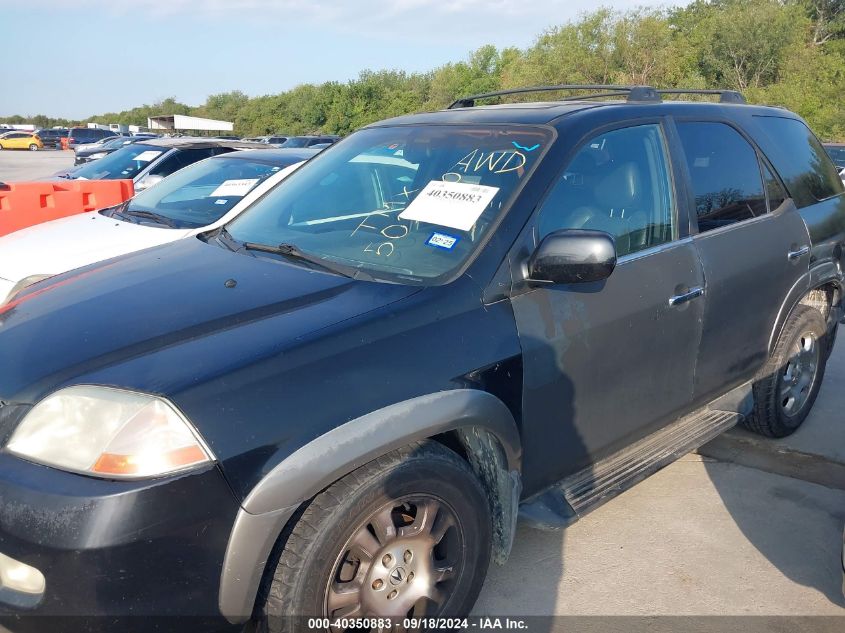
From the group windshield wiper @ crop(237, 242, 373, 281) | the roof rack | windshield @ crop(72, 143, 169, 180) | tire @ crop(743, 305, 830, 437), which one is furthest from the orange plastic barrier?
tire @ crop(743, 305, 830, 437)

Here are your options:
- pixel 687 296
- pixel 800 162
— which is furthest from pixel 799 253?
pixel 687 296

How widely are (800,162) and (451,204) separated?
2517 mm

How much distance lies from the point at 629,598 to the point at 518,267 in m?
1.41

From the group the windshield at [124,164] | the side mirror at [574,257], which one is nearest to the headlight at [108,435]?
the side mirror at [574,257]

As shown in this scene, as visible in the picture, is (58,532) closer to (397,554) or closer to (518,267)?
(397,554)

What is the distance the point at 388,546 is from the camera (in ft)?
7.34

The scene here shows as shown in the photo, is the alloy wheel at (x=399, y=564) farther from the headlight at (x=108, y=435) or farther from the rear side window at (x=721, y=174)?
the rear side window at (x=721, y=174)

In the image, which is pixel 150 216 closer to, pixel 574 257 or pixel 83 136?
pixel 574 257

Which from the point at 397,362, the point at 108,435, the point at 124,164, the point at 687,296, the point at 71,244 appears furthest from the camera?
the point at 124,164

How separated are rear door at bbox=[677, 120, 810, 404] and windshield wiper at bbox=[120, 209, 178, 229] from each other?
3.73 metres

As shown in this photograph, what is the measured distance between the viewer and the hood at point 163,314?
2.12 meters

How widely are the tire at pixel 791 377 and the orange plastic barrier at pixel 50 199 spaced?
735 centimetres

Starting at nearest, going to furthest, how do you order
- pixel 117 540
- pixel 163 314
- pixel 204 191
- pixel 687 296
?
pixel 117 540 < pixel 163 314 < pixel 687 296 < pixel 204 191

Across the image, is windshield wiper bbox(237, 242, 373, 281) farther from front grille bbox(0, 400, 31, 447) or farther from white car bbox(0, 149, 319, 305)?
white car bbox(0, 149, 319, 305)
